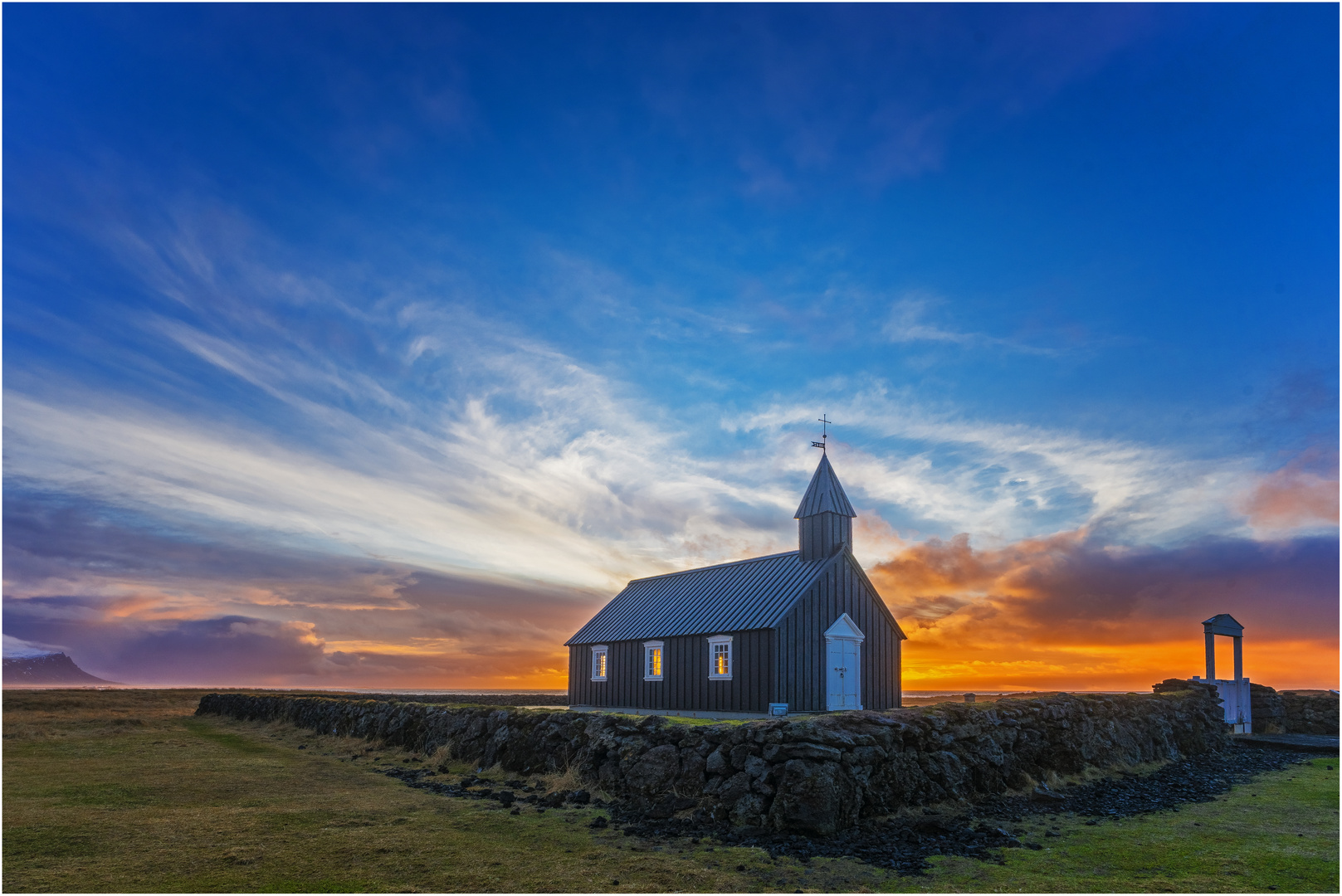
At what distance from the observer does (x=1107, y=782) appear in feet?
64.5

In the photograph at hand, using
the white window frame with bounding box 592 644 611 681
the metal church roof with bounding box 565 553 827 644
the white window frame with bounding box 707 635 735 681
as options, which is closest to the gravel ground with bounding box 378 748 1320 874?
the white window frame with bounding box 707 635 735 681

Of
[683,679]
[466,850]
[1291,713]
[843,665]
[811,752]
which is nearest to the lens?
[466,850]

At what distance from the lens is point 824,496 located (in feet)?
107

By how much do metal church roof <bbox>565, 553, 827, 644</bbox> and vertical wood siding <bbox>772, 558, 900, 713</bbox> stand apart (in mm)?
692

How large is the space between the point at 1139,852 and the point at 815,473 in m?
22.3

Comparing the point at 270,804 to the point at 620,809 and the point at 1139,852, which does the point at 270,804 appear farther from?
the point at 1139,852

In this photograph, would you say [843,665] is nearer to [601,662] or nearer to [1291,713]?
[601,662]

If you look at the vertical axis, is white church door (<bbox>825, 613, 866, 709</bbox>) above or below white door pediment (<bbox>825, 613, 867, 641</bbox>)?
below

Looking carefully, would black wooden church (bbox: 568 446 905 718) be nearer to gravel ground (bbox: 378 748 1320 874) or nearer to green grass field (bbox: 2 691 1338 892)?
gravel ground (bbox: 378 748 1320 874)

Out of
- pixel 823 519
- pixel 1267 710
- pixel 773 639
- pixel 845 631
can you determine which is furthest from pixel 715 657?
pixel 1267 710

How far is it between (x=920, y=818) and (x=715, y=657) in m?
16.8

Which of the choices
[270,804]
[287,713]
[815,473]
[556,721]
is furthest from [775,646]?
[287,713]

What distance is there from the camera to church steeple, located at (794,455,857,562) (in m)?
32.1

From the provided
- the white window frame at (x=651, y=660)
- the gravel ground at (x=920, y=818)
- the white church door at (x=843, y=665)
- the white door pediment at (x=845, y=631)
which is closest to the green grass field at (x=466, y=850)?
the gravel ground at (x=920, y=818)
